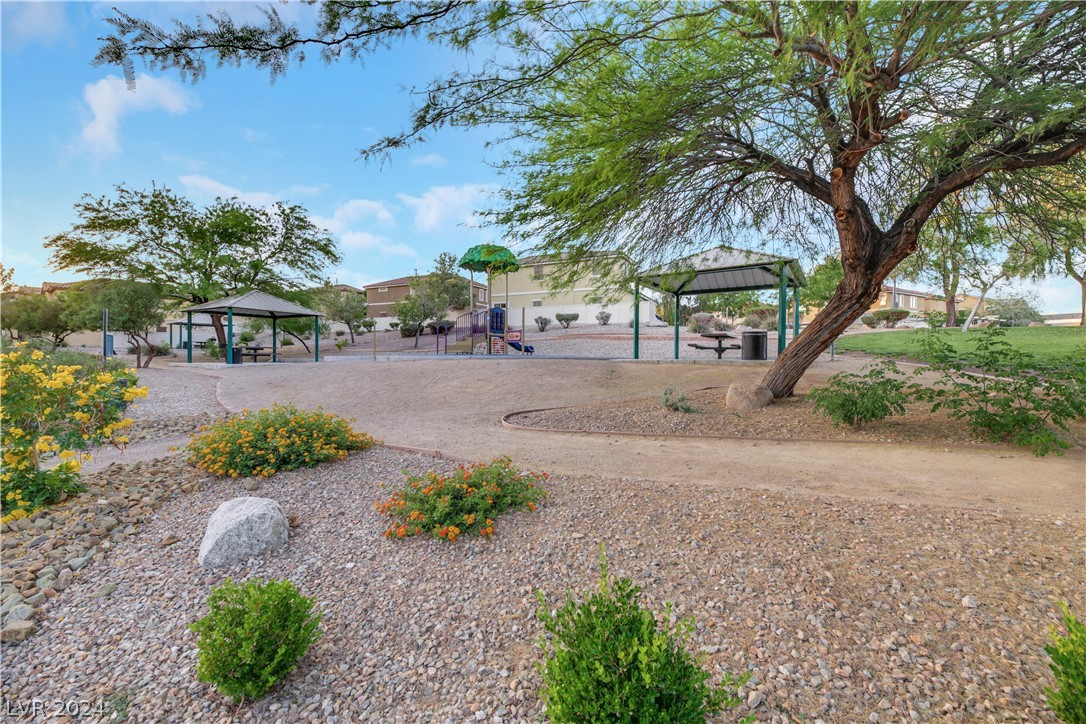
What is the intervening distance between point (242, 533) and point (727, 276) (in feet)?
42.9

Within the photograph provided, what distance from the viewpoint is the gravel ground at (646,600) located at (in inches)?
68.9

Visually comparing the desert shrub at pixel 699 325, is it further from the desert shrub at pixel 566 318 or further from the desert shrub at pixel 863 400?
the desert shrub at pixel 863 400

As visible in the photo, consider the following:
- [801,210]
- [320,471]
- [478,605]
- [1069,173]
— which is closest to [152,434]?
[320,471]

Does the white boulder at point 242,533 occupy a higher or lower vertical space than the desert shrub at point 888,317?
lower

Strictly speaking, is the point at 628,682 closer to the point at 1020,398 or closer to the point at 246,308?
the point at 1020,398

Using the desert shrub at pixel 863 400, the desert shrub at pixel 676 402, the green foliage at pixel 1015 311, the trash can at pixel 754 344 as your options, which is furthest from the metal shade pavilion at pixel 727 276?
the green foliage at pixel 1015 311

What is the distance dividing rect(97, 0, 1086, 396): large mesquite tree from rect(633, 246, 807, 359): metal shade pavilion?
3.45 ft

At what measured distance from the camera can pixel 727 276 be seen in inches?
512

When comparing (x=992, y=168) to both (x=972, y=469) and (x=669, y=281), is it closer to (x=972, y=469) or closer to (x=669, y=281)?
(x=972, y=469)

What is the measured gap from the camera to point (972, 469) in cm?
414

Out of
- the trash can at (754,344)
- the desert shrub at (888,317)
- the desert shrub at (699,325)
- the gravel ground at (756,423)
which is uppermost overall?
the desert shrub at (888,317)

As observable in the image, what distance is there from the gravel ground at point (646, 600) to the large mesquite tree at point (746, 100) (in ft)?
9.38

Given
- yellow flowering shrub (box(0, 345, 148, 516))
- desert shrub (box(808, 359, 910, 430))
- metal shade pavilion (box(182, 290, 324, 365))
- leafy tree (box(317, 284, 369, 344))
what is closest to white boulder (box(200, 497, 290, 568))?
yellow flowering shrub (box(0, 345, 148, 516))

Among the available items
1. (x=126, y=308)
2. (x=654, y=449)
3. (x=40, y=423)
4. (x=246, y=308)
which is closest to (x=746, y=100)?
(x=654, y=449)
